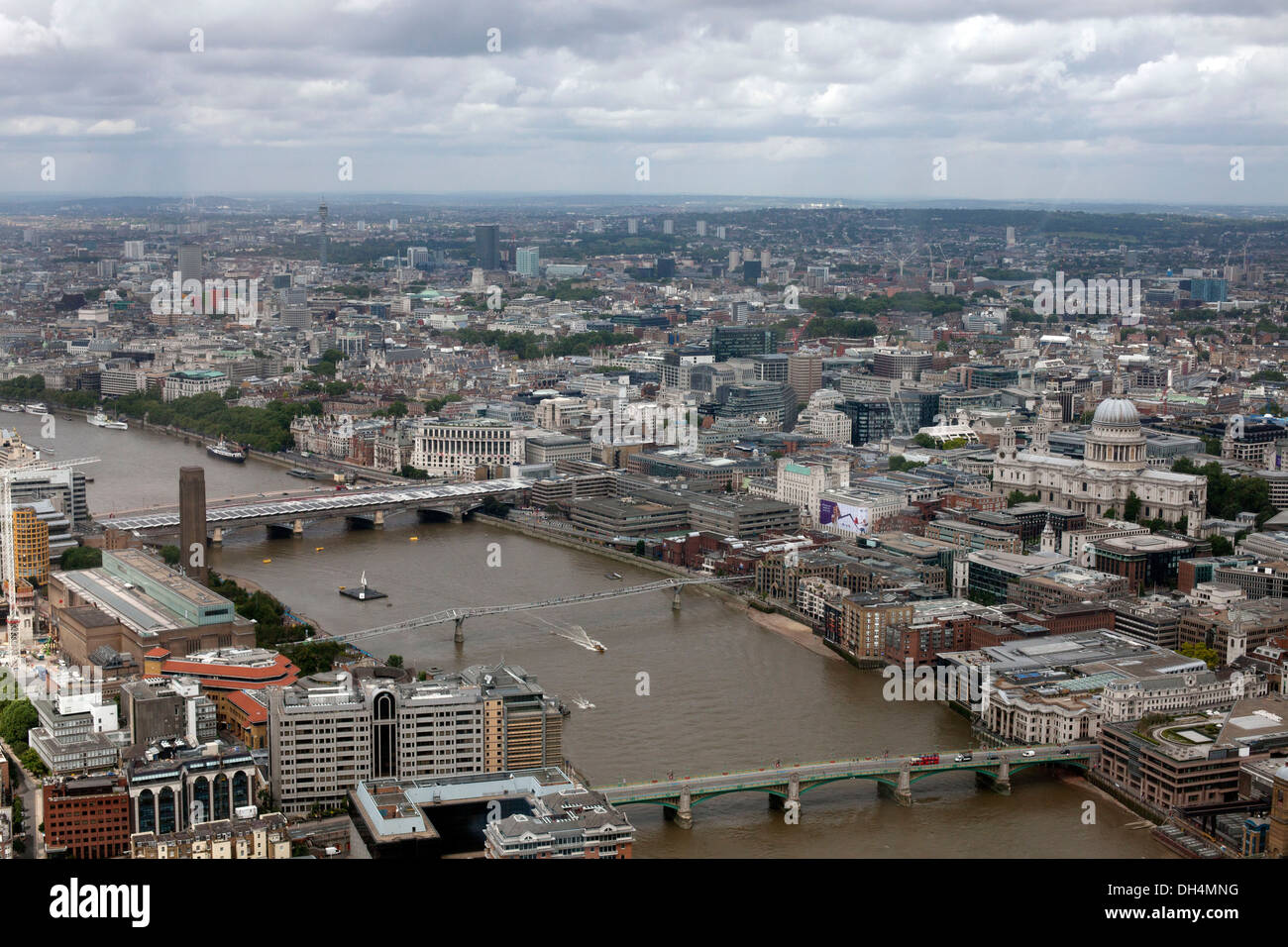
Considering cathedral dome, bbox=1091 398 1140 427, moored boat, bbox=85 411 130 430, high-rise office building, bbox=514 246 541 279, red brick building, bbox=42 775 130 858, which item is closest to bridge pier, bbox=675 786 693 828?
red brick building, bbox=42 775 130 858

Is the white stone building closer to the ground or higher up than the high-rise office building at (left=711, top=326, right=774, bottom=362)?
closer to the ground

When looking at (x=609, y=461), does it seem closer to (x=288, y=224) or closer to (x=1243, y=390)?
(x=1243, y=390)

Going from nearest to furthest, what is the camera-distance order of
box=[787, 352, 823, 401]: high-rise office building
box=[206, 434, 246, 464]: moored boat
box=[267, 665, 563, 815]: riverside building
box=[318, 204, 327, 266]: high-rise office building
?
1. box=[267, 665, 563, 815]: riverside building
2. box=[206, 434, 246, 464]: moored boat
3. box=[787, 352, 823, 401]: high-rise office building
4. box=[318, 204, 327, 266]: high-rise office building

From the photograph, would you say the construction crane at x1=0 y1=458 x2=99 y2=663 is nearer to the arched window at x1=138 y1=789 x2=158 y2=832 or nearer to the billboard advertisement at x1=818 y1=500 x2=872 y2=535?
the arched window at x1=138 y1=789 x2=158 y2=832
